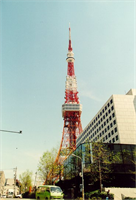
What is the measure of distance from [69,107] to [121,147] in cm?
4606

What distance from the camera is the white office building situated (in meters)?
47.0

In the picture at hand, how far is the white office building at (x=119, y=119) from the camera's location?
46969 mm

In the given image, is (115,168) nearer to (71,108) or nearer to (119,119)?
(119,119)

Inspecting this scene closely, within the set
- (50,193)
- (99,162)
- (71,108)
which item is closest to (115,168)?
(99,162)

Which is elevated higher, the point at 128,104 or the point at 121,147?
the point at 128,104

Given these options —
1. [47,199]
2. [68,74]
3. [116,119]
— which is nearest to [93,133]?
[116,119]

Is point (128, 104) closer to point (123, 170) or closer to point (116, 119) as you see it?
point (116, 119)

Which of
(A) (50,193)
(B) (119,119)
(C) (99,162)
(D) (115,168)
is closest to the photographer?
(A) (50,193)

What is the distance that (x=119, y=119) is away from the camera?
Result: 48.8m

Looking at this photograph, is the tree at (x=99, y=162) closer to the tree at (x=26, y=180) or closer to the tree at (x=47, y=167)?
the tree at (x=47, y=167)

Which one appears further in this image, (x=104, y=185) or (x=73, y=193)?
(x=73, y=193)

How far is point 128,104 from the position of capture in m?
52.9

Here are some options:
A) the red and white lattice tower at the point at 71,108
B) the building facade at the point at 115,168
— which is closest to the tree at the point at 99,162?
the building facade at the point at 115,168

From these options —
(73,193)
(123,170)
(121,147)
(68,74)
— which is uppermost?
(68,74)
